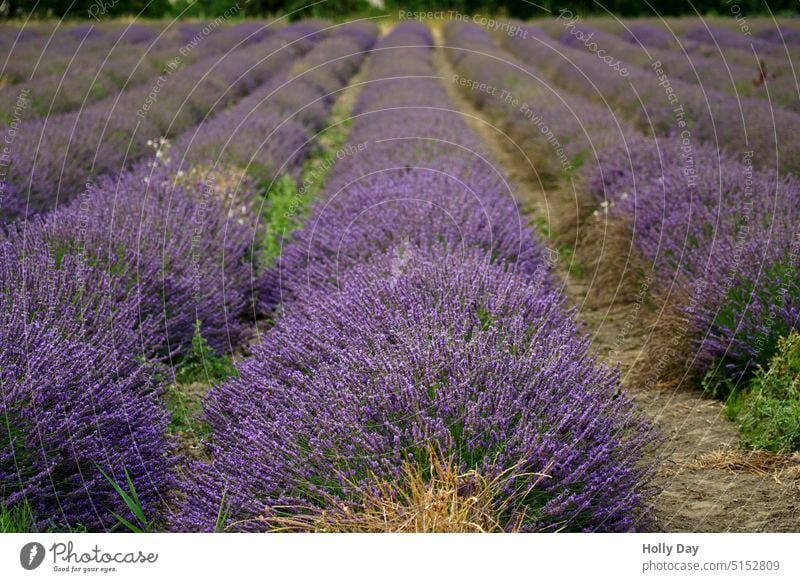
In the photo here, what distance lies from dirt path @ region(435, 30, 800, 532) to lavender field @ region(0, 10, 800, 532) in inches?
0.6

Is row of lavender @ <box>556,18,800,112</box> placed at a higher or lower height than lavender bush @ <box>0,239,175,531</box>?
higher

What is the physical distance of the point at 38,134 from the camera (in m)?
6.51

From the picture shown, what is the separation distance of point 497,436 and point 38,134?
5.15 m

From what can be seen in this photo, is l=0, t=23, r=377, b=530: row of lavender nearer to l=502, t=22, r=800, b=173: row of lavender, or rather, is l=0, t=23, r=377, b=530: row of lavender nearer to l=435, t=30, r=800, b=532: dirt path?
l=435, t=30, r=800, b=532: dirt path

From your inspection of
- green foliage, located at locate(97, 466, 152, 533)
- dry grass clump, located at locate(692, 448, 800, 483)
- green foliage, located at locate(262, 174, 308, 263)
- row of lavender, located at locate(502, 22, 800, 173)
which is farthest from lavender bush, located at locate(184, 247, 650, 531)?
row of lavender, located at locate(502, 22, 800, 173)

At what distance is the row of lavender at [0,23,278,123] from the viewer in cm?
720

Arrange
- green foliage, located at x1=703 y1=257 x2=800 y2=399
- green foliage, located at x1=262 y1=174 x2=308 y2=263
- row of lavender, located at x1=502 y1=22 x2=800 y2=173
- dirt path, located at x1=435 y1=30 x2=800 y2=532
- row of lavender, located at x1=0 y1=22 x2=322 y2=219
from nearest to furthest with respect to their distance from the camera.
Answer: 1. dirt path, located at x1=435 y1=30 x2=800 y2=532
2. green foliage, located at x1=703 y1=257 x2=800 y2=399
3. row of lavender, located at x1=0 y1=22 x2=322 y2=219
4. green foliage, located at x1=262 y1=174 x2=308 y2=263
5. row of lavender, located at x1=502 y1=22 x2=800 y2=173

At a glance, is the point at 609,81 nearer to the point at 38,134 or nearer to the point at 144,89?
the point at 144,89

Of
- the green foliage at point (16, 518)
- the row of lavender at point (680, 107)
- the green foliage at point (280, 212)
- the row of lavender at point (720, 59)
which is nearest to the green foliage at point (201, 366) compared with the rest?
the green foliage at point (280, 212)

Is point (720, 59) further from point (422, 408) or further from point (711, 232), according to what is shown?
point (422, 408)

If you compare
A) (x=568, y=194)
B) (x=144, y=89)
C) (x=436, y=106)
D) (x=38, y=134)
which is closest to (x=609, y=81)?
(x=436, y=106)

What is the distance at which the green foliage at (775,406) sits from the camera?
3.49 meters

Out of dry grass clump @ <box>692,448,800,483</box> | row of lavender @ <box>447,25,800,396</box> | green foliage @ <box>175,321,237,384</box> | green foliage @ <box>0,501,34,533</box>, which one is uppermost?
row of lavender @ <box>447,25,800,396</box>

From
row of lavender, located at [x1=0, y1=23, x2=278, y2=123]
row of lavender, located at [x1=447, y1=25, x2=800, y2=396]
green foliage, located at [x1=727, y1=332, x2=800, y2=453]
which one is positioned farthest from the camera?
row of lavender, located at [x1=0, y1=23, x2=278, y2=123]
